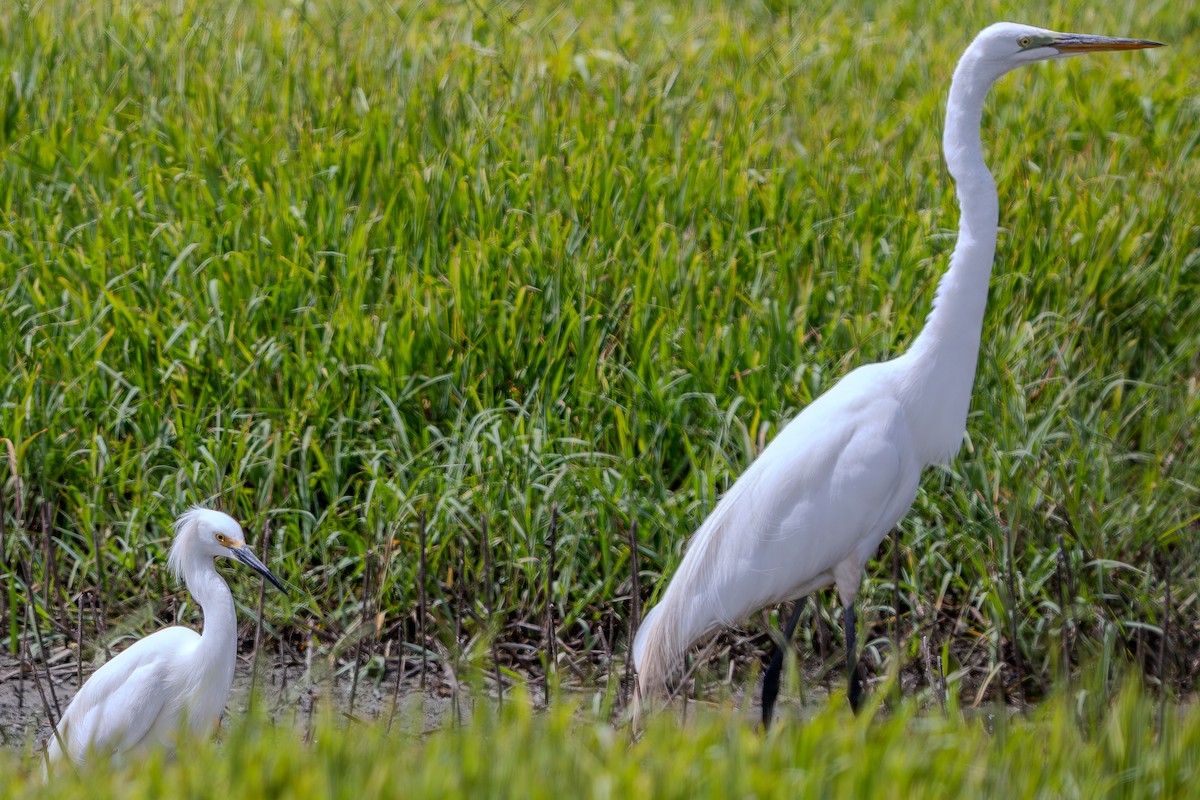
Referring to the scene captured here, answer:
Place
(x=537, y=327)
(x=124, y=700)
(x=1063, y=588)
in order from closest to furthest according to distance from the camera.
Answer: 1. (x=124, y=700)
2. (x=1063, y=588)
3. (x=537, y=327)

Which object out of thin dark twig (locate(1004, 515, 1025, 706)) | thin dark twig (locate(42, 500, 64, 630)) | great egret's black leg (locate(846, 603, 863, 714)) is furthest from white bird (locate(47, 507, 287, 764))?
thin dark twig (locate(1004, 515, 1025, 706))

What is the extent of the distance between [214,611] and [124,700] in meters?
0.25

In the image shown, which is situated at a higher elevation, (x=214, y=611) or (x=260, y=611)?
(x=214, y=611)

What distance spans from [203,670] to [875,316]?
2.20m

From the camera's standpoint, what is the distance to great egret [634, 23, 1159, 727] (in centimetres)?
301

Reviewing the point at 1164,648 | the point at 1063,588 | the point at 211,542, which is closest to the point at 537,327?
the point at 211,542

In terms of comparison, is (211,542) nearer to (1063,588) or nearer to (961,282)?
(961,282)

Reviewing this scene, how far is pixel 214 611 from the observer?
2.80m

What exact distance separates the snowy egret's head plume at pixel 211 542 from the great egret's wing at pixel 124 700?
7.3 inches

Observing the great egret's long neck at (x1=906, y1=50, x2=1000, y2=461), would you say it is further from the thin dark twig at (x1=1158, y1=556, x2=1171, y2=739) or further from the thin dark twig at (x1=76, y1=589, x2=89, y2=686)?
the thin dark twig at (x1=76, y1=589, x2=89, y2=686)

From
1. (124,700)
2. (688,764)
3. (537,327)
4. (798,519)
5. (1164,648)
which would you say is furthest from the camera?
(537,327)

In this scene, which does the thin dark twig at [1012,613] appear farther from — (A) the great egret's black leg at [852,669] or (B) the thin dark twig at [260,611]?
(B) the thin dark twig at [260,611]

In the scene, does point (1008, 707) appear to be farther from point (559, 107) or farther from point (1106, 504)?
point (559, 107)

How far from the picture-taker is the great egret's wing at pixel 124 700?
2770mm
